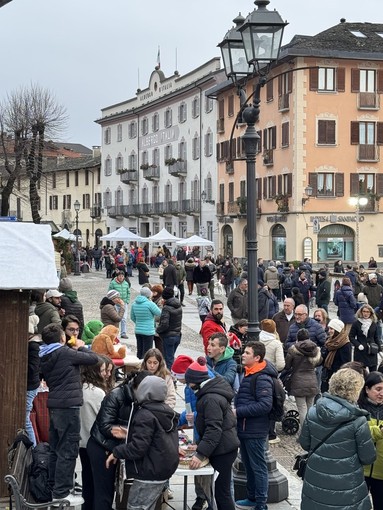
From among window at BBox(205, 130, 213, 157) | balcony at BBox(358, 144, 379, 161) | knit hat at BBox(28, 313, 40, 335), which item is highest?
window at BBox(205, 130, 213, 157)

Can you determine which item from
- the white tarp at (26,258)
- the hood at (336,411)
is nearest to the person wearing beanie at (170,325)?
the white tarp at (26,258)

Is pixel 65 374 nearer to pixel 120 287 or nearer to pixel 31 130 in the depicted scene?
pixel 120 287

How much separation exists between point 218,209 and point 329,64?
1355cm

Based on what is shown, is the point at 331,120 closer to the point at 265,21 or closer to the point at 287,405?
the point at 287,405

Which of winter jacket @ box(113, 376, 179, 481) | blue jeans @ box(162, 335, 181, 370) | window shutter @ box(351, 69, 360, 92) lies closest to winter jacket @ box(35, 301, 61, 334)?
blue jeans @ box(162, 335, 181, 370)

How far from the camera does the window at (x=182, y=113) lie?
6038 cm

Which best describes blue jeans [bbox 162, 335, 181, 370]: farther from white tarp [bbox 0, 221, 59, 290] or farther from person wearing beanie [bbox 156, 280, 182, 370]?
white tarp [bbox 0, 221, 59, 290]

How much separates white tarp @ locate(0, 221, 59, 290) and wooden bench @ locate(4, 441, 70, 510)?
1343mm

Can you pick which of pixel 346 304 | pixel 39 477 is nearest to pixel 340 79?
pixel 346 304

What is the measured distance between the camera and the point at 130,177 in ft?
230

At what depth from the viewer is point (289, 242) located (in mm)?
45844

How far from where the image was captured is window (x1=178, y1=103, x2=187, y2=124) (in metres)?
60.4

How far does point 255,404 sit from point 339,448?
1.54 meters

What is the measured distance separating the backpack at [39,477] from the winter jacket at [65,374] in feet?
1.80
